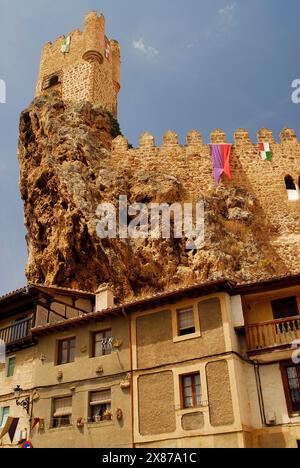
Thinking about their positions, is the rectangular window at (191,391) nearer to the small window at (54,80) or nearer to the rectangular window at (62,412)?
the rectangular window at (62,412)

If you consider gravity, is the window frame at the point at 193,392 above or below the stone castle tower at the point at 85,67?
below

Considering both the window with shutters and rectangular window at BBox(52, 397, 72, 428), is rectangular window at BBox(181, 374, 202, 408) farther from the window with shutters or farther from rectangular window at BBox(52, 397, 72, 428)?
the window with shutters

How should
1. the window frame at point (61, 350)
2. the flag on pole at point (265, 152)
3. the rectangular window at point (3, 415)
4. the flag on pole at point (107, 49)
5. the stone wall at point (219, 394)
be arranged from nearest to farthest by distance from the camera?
the stone wall at point (219, 394) < the window frame at point (61, 350) < the rectangular window at point (3, 415) < the flag on pole at point (265, 152) < the flag on pole at point (107, 49)

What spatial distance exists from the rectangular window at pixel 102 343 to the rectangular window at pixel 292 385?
19.7 ft

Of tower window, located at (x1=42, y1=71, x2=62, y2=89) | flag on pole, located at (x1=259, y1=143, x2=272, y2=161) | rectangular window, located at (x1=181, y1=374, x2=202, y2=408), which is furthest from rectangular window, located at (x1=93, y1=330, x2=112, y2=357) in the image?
tower window, located at (x1=42, y1=71, x2=62, y2=89)

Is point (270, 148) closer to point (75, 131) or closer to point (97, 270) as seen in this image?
point (75, 131)

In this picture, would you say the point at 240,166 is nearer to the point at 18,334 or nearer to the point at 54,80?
the point at 54,80

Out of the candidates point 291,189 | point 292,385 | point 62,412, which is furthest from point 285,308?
point 291,189

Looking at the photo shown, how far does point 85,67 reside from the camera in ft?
140

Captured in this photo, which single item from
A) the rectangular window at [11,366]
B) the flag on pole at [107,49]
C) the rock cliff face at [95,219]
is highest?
the flag on pole at [107,49]

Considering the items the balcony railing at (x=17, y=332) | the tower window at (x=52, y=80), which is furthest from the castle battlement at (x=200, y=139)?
the balcony railing at (x=17, y=332)

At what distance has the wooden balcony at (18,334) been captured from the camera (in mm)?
20469

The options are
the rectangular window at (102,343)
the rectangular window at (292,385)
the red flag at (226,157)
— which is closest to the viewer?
the rectangular window at (292,385)

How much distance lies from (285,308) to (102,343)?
6.44 meters
